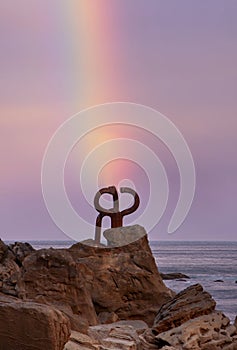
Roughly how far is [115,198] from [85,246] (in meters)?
2.28

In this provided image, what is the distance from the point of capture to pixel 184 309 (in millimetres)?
14594

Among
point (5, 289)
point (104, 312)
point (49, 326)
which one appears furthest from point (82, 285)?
point (49, 326)

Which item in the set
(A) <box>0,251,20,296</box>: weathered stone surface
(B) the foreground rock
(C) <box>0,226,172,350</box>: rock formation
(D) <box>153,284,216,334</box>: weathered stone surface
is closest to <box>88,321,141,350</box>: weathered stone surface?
(B) the foreground rock

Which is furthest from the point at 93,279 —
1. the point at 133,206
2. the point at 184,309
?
the point at 184,309

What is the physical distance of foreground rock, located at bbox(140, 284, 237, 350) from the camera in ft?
42.9

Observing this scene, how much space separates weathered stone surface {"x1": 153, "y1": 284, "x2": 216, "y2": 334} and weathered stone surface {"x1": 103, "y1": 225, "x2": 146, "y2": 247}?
889 cm

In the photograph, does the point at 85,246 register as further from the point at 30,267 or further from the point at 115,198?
the point at 30,267

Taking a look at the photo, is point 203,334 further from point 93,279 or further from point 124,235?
point 124,235

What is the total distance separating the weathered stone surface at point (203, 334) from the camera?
13.0m

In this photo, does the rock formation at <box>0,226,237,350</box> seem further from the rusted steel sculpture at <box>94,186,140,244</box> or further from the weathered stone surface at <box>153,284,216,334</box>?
the rusted steel sculpture at <box>94,186,140,244</box>

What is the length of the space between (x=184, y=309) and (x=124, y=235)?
33.7 ft

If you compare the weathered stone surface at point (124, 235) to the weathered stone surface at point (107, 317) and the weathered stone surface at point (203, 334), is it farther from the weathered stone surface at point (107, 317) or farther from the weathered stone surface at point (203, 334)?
the weathered stone surface at point (203, 334)

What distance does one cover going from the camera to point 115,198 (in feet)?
86.1

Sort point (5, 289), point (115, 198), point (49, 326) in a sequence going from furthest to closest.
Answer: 1. point (115, 198)
2. point (5, 289)
3. point (49, 326)
